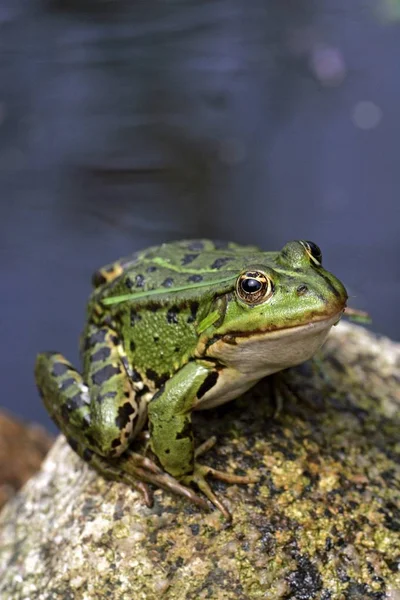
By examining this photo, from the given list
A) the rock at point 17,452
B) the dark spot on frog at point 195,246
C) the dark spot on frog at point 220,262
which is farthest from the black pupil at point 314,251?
the rock at point 17,452

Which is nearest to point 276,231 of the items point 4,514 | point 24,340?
point 24,340

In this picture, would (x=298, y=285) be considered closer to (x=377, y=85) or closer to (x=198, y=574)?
(x=198, y=574)

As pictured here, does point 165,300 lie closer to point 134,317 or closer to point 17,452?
point 134,317

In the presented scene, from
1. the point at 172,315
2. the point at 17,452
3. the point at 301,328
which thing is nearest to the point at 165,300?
the point at 172,315

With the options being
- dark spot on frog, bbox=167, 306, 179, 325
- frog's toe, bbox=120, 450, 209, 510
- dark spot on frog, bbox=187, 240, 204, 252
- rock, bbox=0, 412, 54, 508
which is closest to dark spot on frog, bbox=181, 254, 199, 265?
dark spot on frog, bbox=187, 240, 204, 252

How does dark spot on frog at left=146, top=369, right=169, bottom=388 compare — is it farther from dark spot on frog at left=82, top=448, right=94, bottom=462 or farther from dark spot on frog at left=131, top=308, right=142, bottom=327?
dark spot on frog at left=82, top=448, right=94, bottom=462

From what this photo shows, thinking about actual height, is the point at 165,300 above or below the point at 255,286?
below
